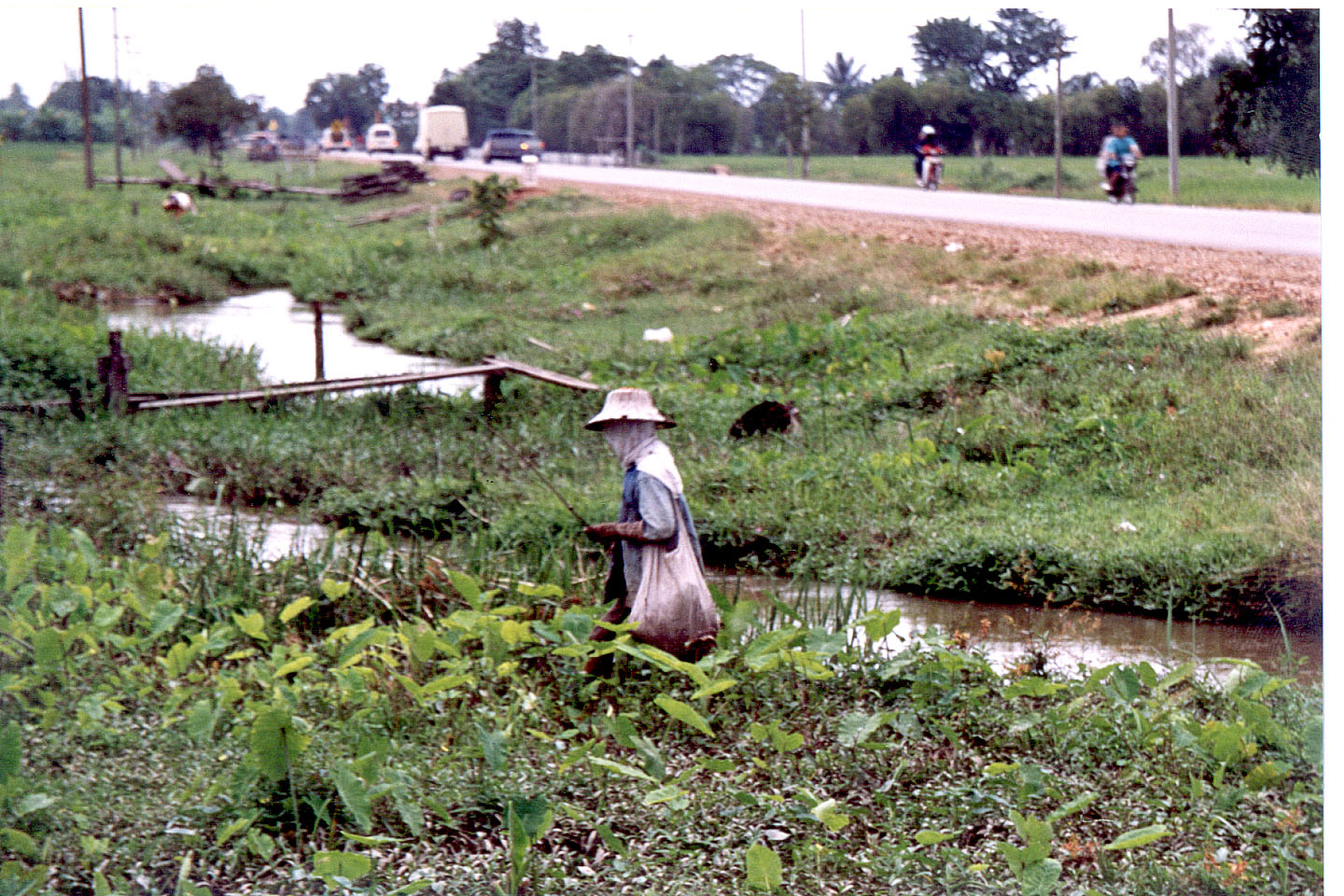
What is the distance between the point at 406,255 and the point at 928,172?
1246 cm

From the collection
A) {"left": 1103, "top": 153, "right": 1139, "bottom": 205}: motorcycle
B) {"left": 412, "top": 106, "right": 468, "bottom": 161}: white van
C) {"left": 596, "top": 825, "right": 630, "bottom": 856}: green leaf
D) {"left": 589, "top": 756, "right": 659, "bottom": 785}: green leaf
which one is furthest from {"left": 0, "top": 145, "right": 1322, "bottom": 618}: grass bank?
{"left": 412, "top": 106, "right": 468, "bottom": 161}: white van

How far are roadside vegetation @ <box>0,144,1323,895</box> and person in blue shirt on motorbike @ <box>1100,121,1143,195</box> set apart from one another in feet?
4.69

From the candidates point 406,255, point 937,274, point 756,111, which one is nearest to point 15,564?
point 756,111

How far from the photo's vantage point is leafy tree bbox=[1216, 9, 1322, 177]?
5113 millimetres

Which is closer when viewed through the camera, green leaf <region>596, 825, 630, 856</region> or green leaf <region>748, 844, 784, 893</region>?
green leaf <region>748, 844, 784, 893</region>

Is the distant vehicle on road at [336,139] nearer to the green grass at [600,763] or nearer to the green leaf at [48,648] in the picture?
the green leaf at [48,648]

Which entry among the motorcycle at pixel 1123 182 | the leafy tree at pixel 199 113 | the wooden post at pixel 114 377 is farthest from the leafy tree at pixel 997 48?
the leafy tree at pixel 199 113

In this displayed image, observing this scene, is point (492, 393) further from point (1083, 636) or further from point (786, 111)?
point (1083, 636)

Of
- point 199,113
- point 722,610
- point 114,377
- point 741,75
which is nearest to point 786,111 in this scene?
point 741,75

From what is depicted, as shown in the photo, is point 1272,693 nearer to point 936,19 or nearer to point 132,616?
point 936,19

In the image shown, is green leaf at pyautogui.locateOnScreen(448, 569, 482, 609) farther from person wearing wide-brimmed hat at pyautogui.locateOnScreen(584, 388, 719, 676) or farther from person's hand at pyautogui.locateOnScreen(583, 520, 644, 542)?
person's hand at pyautogui.locateOnScreen(583, 520, 644, 542)

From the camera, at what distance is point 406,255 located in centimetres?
1825

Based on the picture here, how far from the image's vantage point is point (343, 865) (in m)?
3.21

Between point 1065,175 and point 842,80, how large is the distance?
2.08 m
